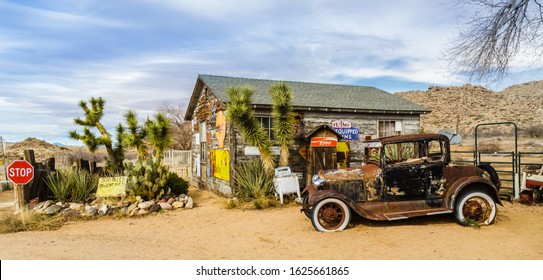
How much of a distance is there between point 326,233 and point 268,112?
6611 mm

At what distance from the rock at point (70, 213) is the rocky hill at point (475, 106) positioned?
144ft

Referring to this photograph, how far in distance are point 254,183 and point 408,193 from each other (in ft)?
17.5

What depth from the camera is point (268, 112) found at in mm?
13398

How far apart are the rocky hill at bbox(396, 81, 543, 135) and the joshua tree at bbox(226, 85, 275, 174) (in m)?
38.9

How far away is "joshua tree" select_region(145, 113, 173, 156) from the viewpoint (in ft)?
48.4

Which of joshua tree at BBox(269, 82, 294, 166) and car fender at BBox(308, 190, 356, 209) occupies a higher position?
joshua tree at BBox(269, 82, 294, 166)

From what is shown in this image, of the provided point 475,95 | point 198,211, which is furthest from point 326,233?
point 475,95

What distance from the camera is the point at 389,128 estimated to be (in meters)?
15.5

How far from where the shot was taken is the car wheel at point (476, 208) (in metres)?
7.84

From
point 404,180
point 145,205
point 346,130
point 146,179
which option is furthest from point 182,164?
point 404,180

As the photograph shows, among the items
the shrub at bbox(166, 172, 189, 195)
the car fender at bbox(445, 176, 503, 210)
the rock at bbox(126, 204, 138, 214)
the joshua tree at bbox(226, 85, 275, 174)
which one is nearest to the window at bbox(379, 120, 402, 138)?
the joshua tree at bbox(226, 85, 275, 174)

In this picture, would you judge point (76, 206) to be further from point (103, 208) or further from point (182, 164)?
point (182, 164)

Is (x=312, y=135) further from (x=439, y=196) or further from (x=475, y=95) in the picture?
(x=475, y=95)

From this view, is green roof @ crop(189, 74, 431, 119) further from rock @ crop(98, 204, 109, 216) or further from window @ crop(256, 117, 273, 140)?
rock @ crop(98, 204, 109, 216)
